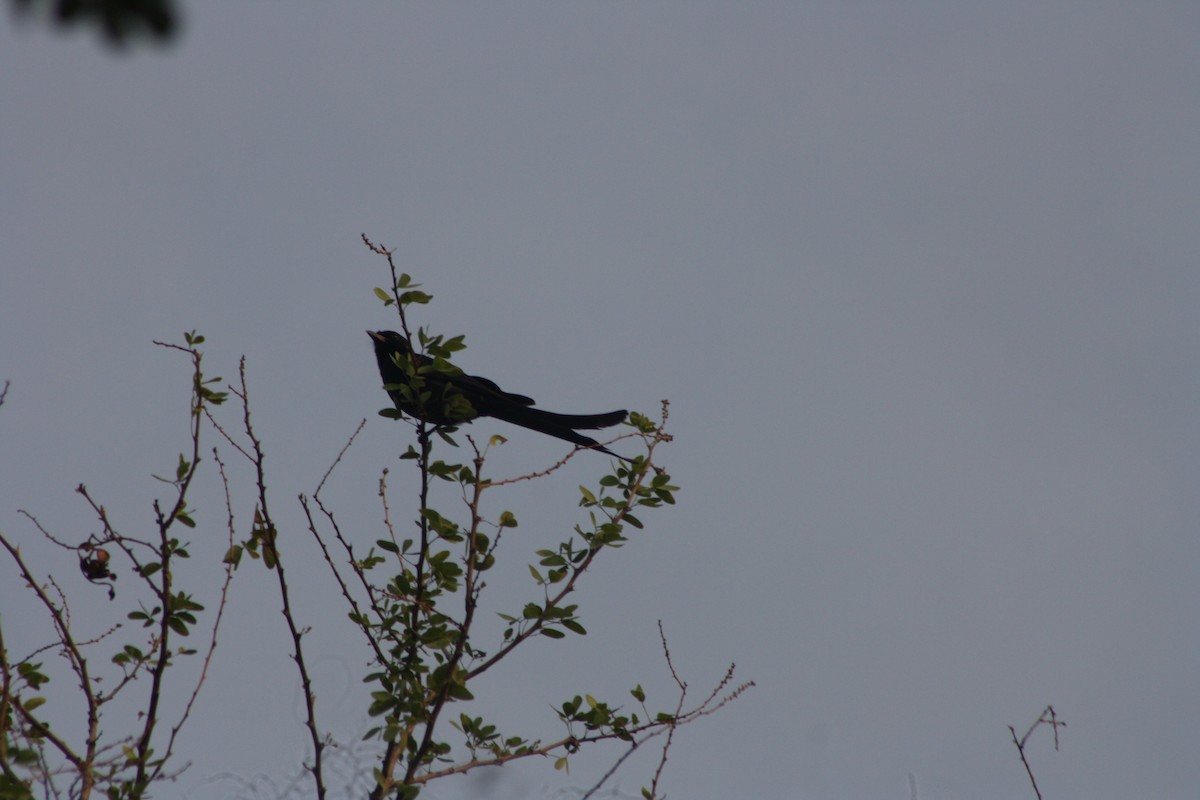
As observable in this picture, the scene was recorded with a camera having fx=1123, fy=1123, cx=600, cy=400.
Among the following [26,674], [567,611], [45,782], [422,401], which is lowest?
[45,782]

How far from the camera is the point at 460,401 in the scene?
4.71 meters

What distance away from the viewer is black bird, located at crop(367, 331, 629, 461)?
4.64m

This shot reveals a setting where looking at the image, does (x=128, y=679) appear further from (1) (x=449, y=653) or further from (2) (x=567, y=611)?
(2) (x=567, y=611)

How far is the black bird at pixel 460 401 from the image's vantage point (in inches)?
183

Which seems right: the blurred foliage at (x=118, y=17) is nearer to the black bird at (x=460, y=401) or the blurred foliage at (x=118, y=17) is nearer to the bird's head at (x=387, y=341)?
the black bird at (x=460, y=401)


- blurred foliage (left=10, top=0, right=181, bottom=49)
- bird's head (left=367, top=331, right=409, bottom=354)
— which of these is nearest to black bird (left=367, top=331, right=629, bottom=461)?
bird's head (left=367, top=331, right=409, bottom=354)

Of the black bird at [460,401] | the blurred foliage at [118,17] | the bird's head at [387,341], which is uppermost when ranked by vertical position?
the bird's head at [387,341]

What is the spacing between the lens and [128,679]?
400 cm

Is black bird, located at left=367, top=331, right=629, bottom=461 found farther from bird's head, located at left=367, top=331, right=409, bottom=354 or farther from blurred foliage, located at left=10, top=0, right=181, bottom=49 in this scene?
blurred foliage, located at left=10, top=0, right=181, bottom=49

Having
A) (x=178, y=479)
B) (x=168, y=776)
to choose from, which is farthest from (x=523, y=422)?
(x=168, y=776)

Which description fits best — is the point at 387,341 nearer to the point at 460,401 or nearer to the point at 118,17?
the point at 460,401

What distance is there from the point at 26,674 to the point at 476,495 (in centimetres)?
171

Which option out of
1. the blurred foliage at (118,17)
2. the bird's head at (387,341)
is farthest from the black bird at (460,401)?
the blurred foliage at (118,17)

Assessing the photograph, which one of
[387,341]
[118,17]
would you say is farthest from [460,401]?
[118,17]
